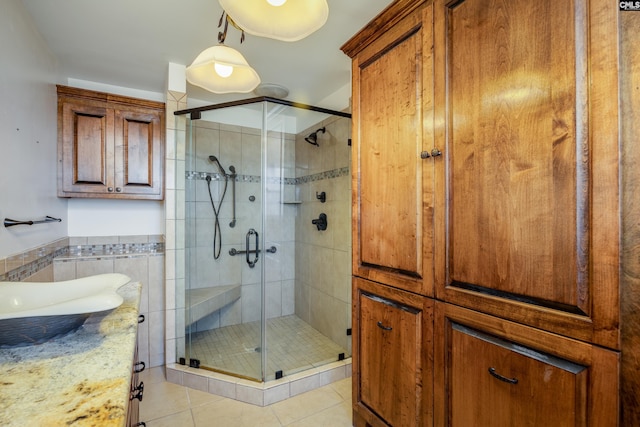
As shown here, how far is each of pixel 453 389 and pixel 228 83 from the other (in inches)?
68.0

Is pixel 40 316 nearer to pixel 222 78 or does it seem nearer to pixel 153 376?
pixel 222 78

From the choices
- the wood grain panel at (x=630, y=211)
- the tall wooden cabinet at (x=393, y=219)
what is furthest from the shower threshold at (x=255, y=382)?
the wood grain panel at (x=630, y=211)

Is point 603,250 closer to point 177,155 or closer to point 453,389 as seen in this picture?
point 453,389

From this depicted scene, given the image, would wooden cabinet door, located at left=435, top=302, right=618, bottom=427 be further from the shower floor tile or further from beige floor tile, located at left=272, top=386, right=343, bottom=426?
the shower floor tile

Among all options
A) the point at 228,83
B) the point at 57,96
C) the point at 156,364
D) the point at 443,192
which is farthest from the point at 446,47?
the point at 156,364

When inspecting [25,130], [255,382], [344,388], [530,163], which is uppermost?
[25,130]

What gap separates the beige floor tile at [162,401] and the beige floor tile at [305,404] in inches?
25.0

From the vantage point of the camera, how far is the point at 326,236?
2768 mm

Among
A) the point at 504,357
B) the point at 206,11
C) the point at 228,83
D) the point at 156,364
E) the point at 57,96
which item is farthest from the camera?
the point at 156,364

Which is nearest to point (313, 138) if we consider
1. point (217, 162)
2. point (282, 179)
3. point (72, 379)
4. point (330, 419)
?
point (282, 179)

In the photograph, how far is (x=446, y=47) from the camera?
1124 mm

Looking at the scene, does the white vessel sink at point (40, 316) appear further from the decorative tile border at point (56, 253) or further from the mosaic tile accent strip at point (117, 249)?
the mosaic tile accent strip at point (117, 249)

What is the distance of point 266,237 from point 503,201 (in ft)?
6.09

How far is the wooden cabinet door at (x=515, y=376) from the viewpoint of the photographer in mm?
775
